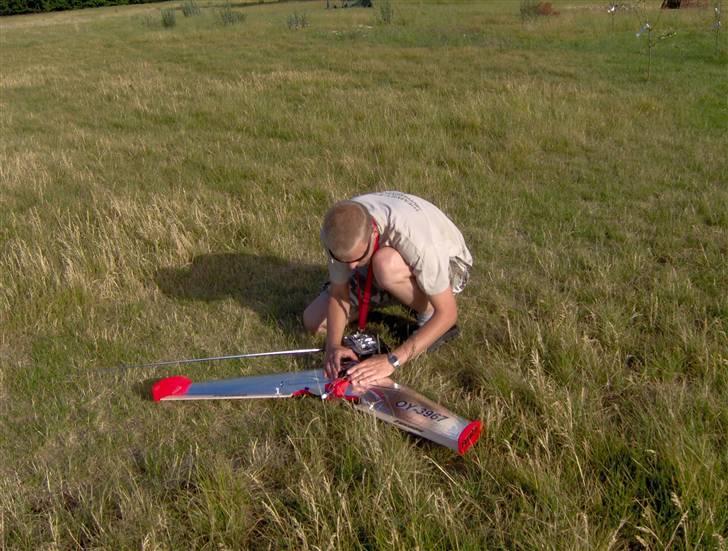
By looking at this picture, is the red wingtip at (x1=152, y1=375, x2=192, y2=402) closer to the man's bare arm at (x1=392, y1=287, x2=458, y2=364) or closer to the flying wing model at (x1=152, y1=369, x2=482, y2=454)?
the flying wing model at (x1=152, y1=369, x2=482, y2=454)

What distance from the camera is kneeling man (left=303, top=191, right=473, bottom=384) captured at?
3510 mm

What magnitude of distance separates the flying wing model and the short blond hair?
692 millimetres

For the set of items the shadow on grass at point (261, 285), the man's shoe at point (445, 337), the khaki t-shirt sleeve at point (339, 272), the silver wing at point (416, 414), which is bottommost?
the shadow on grass at point (261, 285)

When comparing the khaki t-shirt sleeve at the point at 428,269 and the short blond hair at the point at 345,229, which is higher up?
the short blond hair at the point at 345,229

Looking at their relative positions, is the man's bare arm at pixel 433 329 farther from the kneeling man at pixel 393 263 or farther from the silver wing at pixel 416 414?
the silver wing at pixel 416 414

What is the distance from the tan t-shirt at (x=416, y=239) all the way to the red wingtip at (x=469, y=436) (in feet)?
2.89

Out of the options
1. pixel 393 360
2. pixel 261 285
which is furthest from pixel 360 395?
pixel 261 285

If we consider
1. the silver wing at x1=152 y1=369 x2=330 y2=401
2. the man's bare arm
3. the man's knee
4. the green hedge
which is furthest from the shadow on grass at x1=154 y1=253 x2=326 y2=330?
the green hedge

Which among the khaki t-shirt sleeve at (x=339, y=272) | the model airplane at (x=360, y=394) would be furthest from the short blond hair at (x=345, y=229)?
the model airplane at (x=360, y=394)

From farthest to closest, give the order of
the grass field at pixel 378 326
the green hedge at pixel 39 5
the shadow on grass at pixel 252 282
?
the green hedge at pixel 39 5
the shadow on grass at pixel 252 282
the grass field at pixel 378 326

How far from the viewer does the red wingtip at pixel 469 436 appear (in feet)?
9.84

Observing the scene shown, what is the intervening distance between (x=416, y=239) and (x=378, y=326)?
3.12 feet

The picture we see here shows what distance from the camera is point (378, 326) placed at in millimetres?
4512

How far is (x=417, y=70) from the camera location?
538 inches
